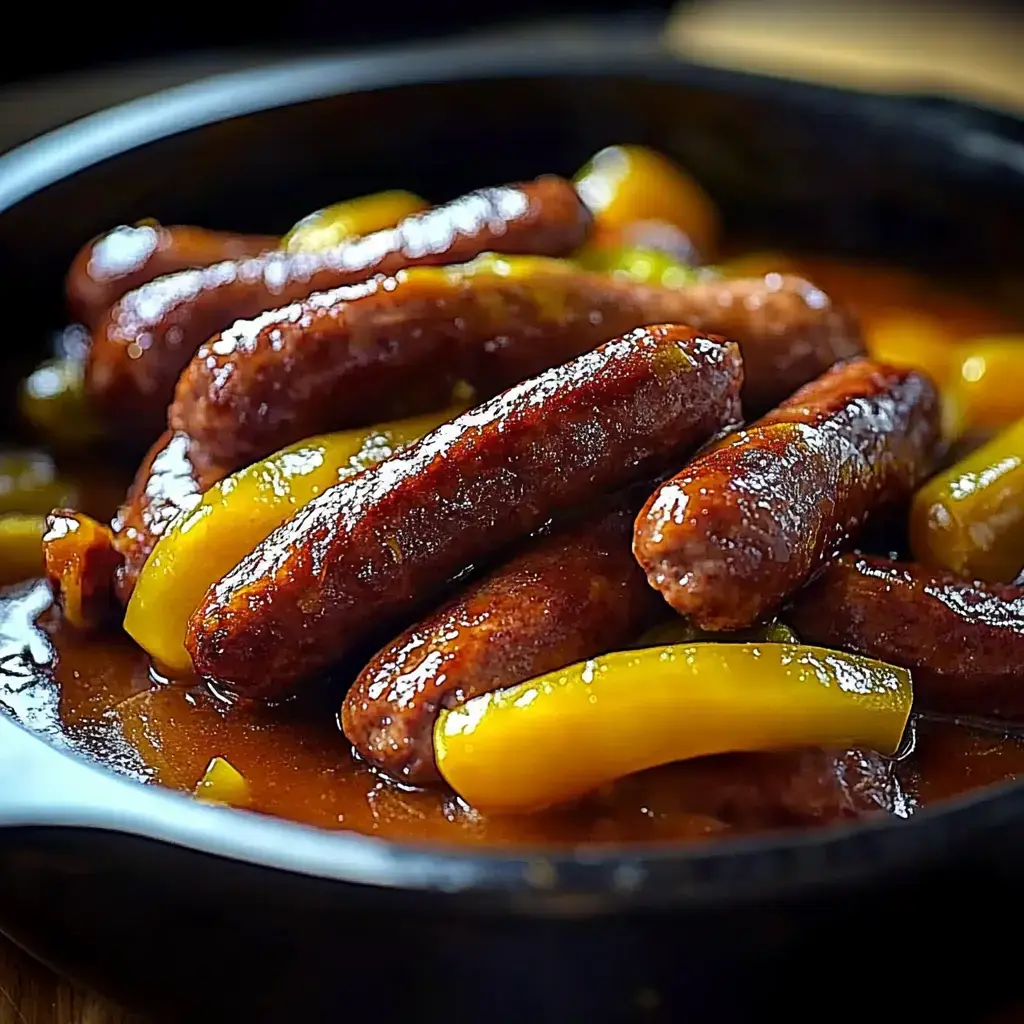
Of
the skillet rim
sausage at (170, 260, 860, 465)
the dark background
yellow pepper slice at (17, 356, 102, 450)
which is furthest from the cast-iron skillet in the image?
the dark background

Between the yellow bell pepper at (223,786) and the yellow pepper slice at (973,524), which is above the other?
the yellow pepper slice at (973,524)

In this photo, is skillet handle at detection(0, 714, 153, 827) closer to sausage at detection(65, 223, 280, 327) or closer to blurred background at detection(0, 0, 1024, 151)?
sausage at detection(65, 223, 280, 327)

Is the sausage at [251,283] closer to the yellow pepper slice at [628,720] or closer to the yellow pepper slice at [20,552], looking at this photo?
the yellow pepper slice at [20,552]

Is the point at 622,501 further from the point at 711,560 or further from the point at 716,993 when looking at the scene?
the point at 716,993

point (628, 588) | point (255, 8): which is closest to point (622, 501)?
point (628, 588)

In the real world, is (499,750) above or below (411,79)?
below

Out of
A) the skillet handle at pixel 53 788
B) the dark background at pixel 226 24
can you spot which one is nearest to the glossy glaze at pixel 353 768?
the skillet handle at pixel 53 788
